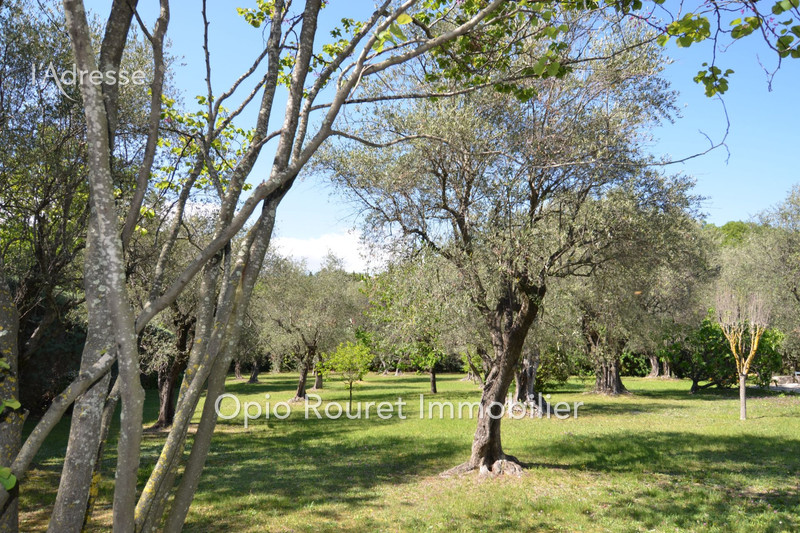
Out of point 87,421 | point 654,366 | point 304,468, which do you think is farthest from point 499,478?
point 654,366

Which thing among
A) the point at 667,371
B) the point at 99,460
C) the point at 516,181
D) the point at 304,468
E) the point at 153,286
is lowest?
the point at 304,468

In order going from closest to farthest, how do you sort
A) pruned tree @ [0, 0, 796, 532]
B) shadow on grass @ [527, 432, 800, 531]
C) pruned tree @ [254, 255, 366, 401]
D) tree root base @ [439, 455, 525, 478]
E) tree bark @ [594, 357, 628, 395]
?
pruned tree @ [0, 0, 796, 532] → shadow on grass @ [527, 432, 800, 531] → tree root base @ [439, 455, 525, 478] → pruned tree @ [254, 255, 366, 401] → tree bark @ [594, 357, 628, 395]

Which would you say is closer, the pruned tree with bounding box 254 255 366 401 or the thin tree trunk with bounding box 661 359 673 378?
the pruned tree with bounding box 254 255 366 401

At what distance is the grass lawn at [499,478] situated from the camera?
8.06 metres

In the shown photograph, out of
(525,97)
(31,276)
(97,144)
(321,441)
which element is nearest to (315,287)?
(321,441)

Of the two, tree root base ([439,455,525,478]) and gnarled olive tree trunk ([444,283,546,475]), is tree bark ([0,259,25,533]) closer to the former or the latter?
tree root base ([439,455,525,478])

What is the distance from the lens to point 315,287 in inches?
1148

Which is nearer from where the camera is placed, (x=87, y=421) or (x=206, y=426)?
(x=87, y=421)

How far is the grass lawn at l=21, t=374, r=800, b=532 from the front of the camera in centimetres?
806

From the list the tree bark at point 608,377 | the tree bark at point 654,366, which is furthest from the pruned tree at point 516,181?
the tree bark at point 654,366

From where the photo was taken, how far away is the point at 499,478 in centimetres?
1076

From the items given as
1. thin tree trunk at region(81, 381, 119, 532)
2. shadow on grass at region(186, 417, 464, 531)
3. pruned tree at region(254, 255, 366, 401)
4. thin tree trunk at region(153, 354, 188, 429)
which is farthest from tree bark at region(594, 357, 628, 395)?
thin tree trunk at region(81, 381, 119, 532)

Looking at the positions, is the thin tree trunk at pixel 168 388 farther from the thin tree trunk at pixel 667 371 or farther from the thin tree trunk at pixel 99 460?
the thin tree trunk at pixel 667 371

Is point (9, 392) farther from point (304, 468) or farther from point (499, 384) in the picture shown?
point (499, 384)
